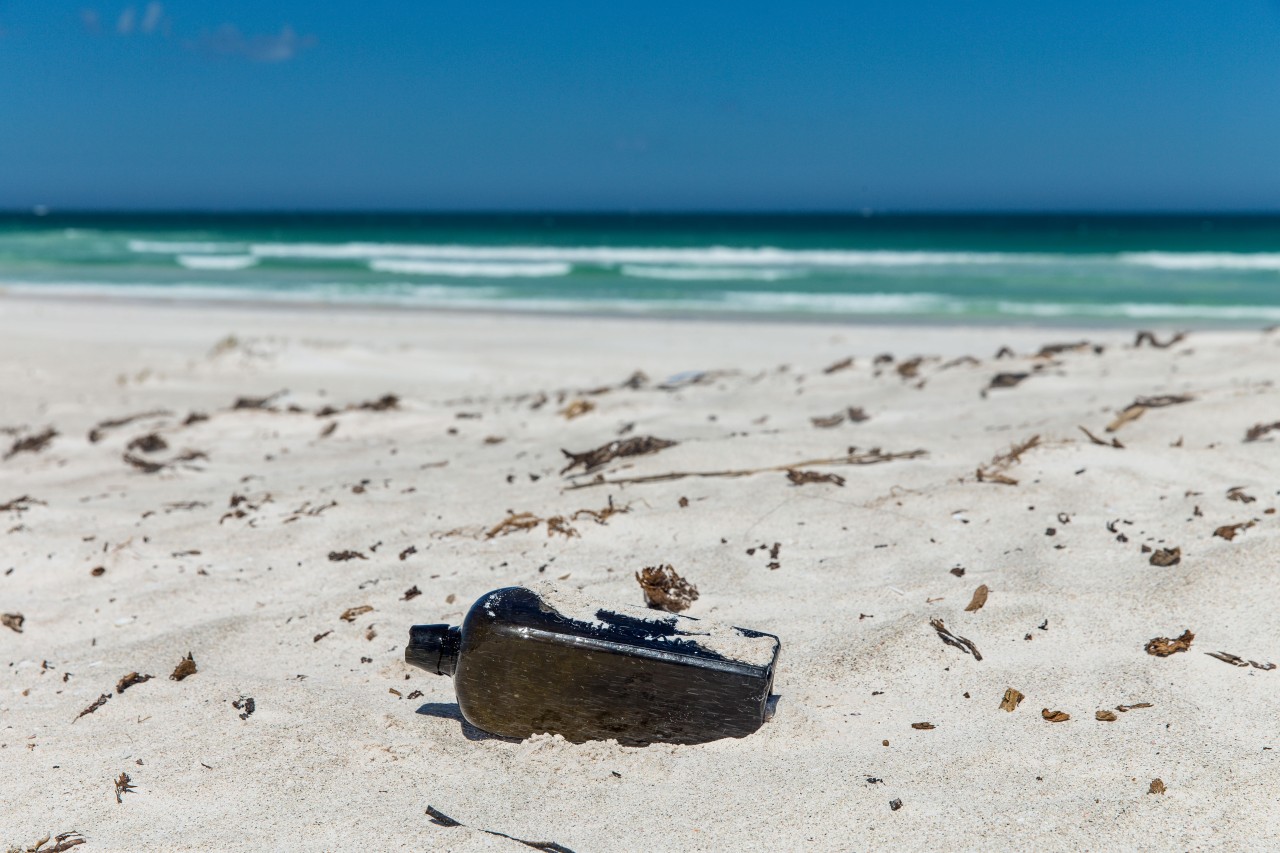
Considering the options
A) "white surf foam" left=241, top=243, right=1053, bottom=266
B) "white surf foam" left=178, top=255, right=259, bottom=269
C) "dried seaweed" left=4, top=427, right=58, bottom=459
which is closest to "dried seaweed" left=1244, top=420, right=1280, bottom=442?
"dried seaweed" left=4, top=427, right=58, bottom=459

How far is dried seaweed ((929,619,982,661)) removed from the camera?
2.19 metres

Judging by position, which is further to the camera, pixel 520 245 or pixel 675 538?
Answer: pixel 520 245

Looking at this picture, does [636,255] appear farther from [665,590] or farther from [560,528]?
[665,590]

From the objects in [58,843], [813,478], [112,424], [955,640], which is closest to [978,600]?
[955,640]

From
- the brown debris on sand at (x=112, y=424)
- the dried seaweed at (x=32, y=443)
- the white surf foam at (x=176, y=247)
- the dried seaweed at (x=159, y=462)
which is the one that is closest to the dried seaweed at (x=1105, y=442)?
the dried seaweed at (x=159, y=462)

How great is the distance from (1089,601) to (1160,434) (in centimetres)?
163

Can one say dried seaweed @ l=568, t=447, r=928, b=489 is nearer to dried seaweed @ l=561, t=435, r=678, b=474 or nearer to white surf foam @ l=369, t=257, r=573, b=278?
dried seaweed @ l=561, t=435, r=678, b=474

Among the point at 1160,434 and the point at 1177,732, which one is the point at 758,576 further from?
the point at 1160,434

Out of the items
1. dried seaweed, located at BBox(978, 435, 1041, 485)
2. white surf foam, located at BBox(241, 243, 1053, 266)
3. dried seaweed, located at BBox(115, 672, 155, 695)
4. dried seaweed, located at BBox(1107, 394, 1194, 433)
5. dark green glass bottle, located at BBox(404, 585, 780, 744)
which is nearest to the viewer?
dark green glass bottle, located at BBox(404, 585, 780, 744)

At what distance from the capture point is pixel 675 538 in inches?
118

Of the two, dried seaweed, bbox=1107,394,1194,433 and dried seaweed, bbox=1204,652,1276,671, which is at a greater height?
dried seaweed, bbox=1107,394,1194,433

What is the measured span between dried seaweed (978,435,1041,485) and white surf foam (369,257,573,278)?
22.3 m

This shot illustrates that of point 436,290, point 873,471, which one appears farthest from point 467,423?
point 436,290

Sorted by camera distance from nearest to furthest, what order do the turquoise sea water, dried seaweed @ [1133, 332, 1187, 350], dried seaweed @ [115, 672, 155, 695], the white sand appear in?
the white sand, dried seaweed @ [115, 672, 155, 695], dried seaweed @ [1133, 332, 1187, 350], the turquoise sea water
